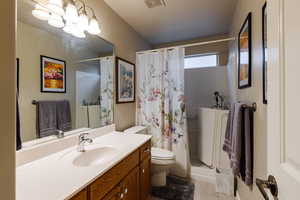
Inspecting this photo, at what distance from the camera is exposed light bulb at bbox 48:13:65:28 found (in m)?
1.20

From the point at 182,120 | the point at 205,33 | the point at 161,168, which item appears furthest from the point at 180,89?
the point at 205,33

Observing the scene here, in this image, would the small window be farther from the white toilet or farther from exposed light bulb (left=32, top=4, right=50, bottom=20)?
exposed light bulb (left=32, top=4, right=50, bottom=20)

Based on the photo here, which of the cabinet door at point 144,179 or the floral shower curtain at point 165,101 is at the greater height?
the floral shower curtain at point 165,101

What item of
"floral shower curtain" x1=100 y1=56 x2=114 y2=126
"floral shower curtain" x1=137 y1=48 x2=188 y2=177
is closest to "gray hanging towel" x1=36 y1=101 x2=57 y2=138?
"floral shower curtain" x1=100 y1=56 x2=114 y2=126

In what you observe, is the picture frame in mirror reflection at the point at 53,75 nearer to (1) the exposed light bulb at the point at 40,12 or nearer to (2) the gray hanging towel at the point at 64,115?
(2) the gray hanging towel at the point at 64,115

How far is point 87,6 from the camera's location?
1.54 meters

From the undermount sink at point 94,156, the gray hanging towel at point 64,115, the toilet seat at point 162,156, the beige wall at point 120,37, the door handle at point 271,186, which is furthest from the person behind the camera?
the toilet seat at point 162,156

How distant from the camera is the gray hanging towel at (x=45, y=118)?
1.15 m

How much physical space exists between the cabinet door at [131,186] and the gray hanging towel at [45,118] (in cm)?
73

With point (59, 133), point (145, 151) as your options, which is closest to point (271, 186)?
point (145, 151)

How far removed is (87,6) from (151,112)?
5.15ft

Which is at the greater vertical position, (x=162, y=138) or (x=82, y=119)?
(x=82, y=119)
